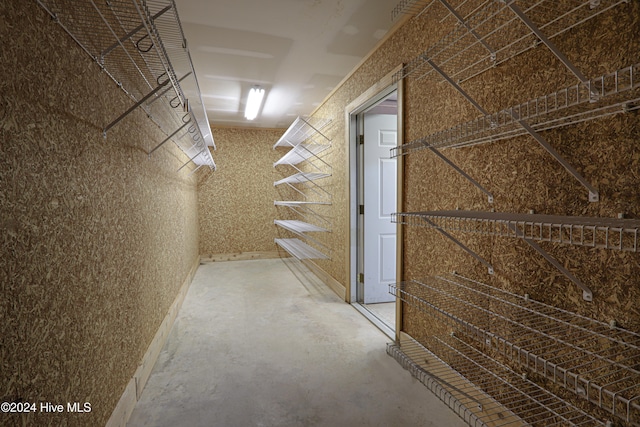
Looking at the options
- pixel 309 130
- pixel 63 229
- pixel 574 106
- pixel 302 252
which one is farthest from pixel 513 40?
pixel 302 252

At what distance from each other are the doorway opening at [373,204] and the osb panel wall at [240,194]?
2903 millimetres

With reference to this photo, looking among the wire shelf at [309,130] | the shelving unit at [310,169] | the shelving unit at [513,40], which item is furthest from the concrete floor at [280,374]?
the wire shelf at [309,130]

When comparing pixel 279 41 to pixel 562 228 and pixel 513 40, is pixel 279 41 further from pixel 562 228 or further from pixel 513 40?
pixel 562 228

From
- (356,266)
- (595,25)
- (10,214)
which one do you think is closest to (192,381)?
(10,214)

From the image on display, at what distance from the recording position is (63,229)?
3.73 ft

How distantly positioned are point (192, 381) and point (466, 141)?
6.96ft

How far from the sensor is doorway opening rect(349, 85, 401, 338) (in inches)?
133

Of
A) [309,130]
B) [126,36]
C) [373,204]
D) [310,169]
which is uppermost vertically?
[309,130]

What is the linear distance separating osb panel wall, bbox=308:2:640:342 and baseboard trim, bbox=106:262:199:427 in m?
1.76

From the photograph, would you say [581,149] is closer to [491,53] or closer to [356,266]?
[491,53]

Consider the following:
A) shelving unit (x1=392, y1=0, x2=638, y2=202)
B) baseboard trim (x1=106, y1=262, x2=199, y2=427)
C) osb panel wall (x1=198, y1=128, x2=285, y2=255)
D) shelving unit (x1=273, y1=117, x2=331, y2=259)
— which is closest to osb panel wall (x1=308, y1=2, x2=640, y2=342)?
shelving unit (x1=392, y1=0, x2=638, y2=202)

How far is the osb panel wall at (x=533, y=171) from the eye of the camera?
1.03 m

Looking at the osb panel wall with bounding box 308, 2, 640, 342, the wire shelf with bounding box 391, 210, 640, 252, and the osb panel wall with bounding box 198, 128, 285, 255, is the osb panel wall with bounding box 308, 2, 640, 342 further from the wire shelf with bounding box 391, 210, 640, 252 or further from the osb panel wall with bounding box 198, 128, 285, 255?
the osb panel wall with bounding box 198, 128, 285, 255

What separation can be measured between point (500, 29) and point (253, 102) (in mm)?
3148
